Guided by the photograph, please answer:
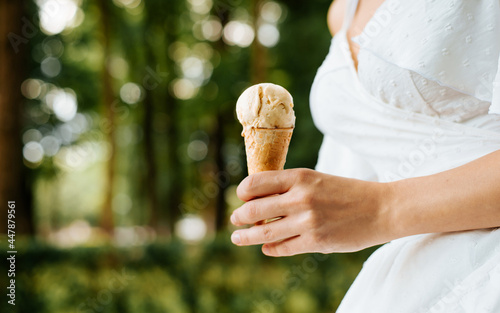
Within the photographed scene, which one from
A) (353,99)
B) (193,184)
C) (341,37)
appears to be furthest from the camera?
(193,184)

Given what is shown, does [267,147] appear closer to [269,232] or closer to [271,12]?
[269,232]

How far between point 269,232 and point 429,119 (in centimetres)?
57

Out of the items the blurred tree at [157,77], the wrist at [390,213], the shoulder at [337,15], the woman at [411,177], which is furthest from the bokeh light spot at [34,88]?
the wrist at [390,213]

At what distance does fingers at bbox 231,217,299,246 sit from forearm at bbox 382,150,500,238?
0.75ft

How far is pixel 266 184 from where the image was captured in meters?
1.13

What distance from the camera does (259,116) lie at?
1.26 m

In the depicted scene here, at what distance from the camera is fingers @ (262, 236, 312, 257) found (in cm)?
112

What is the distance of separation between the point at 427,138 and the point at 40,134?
48.5ft

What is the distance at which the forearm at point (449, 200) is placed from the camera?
3.37ft

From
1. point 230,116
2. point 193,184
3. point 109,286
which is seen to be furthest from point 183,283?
point 193,184

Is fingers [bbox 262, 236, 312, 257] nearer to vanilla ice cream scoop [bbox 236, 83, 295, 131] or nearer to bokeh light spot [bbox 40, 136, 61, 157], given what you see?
vanilla ice cream scoop [bbox 236, 83, 295, 131]

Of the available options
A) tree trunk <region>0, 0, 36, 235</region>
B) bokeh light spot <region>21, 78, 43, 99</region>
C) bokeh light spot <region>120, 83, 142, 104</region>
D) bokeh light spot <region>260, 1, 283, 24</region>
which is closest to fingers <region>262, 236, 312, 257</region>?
tree trunk <region>0, 0, 36, 235</region>

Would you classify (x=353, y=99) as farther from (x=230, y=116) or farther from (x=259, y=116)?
(x=230, y=116)

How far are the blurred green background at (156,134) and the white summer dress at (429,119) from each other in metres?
5.85
